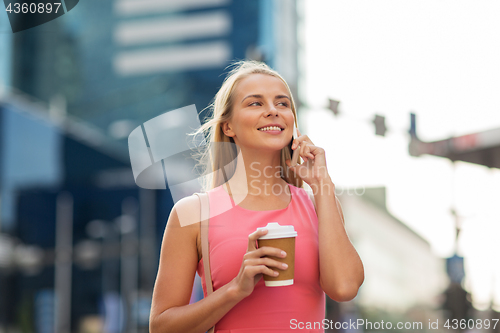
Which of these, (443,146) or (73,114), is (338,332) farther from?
(73,114)

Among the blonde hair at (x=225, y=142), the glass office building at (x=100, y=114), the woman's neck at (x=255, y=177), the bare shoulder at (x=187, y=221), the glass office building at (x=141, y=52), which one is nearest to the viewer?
the bare shoulder at (x=187, y=221)

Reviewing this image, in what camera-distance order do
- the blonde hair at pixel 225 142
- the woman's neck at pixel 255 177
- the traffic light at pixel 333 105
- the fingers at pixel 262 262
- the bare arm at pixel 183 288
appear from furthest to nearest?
the traffic light at pixel 333 105 → the blonde hair at pixel 225 142 → the woman's neck at pixel 255 177 → the bare arm at pixel 183 288 → the fingers at pixel 262 262

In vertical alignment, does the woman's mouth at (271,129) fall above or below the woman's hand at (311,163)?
above

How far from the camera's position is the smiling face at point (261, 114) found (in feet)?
6.48

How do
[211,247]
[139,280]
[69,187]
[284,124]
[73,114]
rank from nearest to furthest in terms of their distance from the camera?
[211,247], [284,124], [69,187], [139,280], [73,114]

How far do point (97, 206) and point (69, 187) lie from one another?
1869 mm

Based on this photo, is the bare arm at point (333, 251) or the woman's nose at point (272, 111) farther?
the woman's nose at point (272, 111)

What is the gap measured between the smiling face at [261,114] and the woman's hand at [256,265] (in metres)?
0.53

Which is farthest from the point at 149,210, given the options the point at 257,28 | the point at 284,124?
the point at 284,124

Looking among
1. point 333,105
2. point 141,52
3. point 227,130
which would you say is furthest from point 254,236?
point 141,52

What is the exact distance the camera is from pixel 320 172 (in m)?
Result: 1.94

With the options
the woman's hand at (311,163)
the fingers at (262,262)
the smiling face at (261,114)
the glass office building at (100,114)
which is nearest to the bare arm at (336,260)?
the woman's hand at (311,163)

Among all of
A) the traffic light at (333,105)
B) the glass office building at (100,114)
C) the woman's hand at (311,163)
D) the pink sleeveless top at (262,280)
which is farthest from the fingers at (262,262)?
the glass office building at (100,114)

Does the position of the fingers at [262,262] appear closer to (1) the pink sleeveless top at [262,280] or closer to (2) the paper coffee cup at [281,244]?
(2) the paper coffee cup at [281,244]
